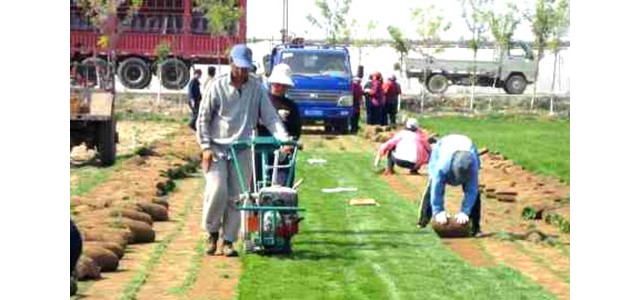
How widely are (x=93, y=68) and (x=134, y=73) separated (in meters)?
1.92

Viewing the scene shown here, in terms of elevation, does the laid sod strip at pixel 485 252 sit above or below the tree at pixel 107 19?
below

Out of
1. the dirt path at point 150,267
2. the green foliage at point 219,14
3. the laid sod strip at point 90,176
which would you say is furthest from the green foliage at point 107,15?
the dirt path at point 150,267

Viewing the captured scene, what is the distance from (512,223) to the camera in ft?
52.9

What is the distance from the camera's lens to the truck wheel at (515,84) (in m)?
55.9

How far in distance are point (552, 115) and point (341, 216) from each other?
3237 cm

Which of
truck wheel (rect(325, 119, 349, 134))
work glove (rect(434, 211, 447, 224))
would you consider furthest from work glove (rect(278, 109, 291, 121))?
truck wheel (rect(325, 119, 349, 134))

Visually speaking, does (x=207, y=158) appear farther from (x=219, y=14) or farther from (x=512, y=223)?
(x=219, y=14)

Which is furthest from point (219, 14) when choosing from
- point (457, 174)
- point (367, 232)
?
point (457, 174)

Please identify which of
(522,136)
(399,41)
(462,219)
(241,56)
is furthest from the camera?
(399,41)

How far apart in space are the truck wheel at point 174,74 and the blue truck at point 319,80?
1414 cm

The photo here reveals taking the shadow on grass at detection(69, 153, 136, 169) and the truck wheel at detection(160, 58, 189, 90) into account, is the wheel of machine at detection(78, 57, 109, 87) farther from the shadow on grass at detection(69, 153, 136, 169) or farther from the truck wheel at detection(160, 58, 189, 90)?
the shadow on grass at detection(69, 153, 136, 169)

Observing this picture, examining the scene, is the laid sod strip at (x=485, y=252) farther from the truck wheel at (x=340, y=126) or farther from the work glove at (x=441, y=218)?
the truck wheel at (x=340, y=126)

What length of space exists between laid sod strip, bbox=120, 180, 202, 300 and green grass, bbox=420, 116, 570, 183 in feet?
22.0

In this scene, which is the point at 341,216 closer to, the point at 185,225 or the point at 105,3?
the point at 185,225
